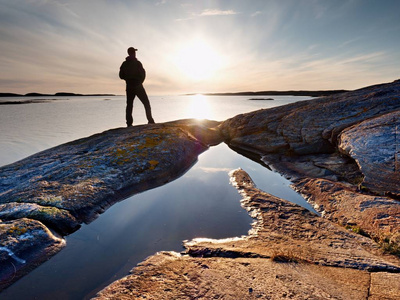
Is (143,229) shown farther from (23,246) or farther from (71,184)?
(71,184)

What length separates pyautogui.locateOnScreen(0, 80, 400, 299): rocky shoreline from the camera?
340 centimetres

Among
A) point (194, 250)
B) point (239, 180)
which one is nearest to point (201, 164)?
→ point (239, 180)

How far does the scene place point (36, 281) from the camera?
3740mm

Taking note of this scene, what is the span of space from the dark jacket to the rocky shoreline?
4456 mm

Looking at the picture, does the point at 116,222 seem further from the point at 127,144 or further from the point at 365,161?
the point at 365,161

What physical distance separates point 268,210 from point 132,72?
12.1m

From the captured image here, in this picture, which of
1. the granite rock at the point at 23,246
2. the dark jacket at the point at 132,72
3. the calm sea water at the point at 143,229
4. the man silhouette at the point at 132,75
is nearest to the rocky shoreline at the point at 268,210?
the granite rock at the point at 23,246

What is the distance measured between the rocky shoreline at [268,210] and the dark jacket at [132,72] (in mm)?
4456

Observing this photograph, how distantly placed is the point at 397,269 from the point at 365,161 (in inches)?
176

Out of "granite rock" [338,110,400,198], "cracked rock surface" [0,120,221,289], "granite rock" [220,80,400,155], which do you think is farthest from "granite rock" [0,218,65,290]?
"granite rock" [220,80,400,155]

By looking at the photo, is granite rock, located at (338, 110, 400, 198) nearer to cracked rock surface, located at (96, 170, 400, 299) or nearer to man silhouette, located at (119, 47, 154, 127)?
cracked rock surface, located at (96, 170, 400, 299)

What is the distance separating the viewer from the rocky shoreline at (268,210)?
11.2 ft

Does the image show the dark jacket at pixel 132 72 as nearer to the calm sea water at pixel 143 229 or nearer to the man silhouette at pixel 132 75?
the man silhouette at pixel 132 75

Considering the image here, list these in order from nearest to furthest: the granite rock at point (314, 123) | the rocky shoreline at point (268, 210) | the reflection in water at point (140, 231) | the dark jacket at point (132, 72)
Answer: the rocky shoreline at point (268, 210)
the reflection in water at point (140, 231)
the granite rock at point (314, 123)
the dark jacket at point (132, 72)
